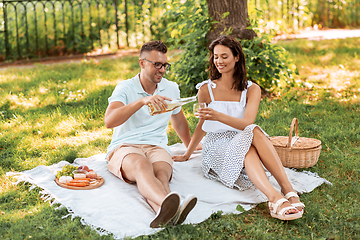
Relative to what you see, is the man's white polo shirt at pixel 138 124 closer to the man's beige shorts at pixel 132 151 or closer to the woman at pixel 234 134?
the man's beige shorts at pixel 132 151

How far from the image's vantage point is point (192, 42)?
6.67 meters

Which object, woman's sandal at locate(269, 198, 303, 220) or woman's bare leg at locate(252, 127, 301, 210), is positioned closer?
woman's sandal at locate(269, 198, 303, 220)

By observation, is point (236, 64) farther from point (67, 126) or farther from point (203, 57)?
point (67, 126)

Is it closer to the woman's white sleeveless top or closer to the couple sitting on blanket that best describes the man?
the couple sitting on blanket

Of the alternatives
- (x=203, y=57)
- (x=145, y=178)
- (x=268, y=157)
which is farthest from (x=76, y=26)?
(x=268, y=157)

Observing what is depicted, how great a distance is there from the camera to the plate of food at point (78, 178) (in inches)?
142

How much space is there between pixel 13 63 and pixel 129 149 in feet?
20.0

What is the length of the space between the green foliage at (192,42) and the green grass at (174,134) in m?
0.69

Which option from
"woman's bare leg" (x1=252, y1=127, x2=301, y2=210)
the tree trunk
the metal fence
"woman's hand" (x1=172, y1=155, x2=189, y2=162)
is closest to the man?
"woman's hand" (x1=172, y1=155, x2=189, y2=162)

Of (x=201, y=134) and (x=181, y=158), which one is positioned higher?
(x=201, y=134)

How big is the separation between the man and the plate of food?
191mm

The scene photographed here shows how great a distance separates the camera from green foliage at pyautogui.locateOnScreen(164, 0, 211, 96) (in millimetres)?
6457

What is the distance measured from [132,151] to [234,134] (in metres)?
1.06

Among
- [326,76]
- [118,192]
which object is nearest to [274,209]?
[118,192]
